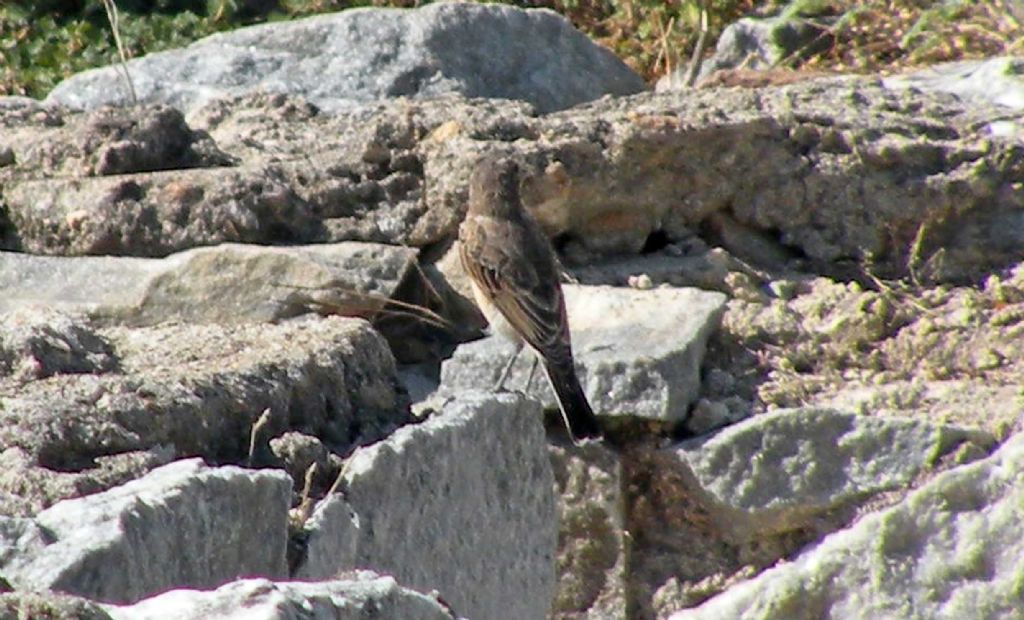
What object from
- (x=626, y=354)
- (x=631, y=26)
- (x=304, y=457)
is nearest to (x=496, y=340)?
(x=626, y=354)

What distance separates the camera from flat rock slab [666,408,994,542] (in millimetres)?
6145

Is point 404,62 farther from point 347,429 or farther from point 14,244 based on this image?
point 347,429

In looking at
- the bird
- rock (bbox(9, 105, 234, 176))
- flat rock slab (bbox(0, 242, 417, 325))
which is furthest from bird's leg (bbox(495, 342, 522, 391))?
rock (bbox(9, 105, 234, 176))

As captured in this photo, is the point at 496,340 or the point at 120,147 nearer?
the point at 496,340

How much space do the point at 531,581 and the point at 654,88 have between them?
4.97 m

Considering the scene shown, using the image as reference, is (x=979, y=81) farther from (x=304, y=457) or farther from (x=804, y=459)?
(x=304, y=457)

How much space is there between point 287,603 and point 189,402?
1787 millimetres

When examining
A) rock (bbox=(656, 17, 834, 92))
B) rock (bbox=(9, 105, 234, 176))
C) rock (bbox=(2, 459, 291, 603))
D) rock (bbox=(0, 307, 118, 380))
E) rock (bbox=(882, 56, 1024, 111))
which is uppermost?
rock (bbox=(2, 459, 291, 603))

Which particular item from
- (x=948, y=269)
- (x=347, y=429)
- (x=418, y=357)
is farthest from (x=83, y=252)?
(x=948, y=269)

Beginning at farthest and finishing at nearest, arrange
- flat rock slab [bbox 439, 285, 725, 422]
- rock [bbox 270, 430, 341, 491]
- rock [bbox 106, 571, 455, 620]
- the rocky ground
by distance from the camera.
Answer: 1. flat rock slab [bbox 439, 285, 725, 422]
2. rock [bbox 270, 430, 341, 491]
3. the rocky ground
4. rock [bbox 106, 571, 455, 620]

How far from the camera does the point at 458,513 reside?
4.85 m

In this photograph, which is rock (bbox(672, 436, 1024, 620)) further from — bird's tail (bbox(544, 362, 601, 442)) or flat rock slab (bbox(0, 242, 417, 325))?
flat rock slab (bbox(0, 242, 417, 325))

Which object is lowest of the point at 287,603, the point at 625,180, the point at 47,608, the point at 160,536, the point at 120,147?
the point at 625,180

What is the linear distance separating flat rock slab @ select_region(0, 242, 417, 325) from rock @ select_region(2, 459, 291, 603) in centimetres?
246
